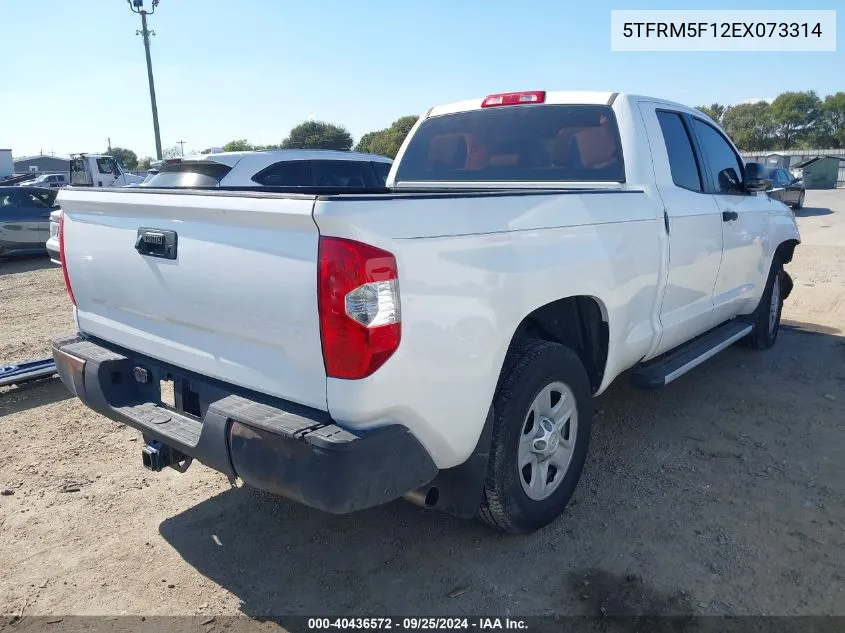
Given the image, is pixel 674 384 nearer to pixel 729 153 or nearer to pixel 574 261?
pixel 729 153

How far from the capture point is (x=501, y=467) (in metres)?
2.70

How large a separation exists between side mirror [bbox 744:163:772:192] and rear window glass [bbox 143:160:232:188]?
5.49 m

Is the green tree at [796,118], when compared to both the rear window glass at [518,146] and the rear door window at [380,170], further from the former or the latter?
the rear window glass at [518,146]

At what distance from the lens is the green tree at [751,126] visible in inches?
2936

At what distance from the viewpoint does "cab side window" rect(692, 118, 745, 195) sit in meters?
4.50

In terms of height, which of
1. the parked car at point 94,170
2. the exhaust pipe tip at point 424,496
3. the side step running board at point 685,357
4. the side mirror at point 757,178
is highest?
the parked car at point 94,170

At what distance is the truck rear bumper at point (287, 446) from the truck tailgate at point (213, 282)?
77mm

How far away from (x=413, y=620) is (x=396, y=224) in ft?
5.06

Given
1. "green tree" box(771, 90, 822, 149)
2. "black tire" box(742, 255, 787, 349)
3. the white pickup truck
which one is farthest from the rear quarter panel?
"green tree" box(771, 90, 822, 149)

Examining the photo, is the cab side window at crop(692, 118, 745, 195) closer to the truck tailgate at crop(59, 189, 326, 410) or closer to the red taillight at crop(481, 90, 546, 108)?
the red taillight at crop(481, 90, 546, 108)

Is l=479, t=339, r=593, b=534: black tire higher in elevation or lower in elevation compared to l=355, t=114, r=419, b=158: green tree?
lower

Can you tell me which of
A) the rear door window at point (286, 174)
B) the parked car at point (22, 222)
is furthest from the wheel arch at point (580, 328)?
the parked car at point (22, 222)

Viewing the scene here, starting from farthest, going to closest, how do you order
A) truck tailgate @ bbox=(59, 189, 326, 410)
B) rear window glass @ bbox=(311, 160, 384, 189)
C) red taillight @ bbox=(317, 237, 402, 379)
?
rear window glass @ bbox=(311, 160, 384, 189) < truck tailgate @ bbox=(59, 189, 326, 410) < red taillight @ bbox=(317, 237, 402, 379)

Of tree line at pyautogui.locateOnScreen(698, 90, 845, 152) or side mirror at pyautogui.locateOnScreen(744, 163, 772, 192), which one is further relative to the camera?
tree line at pyautogui.locateOnScreen(698, 90, 845, 152)
